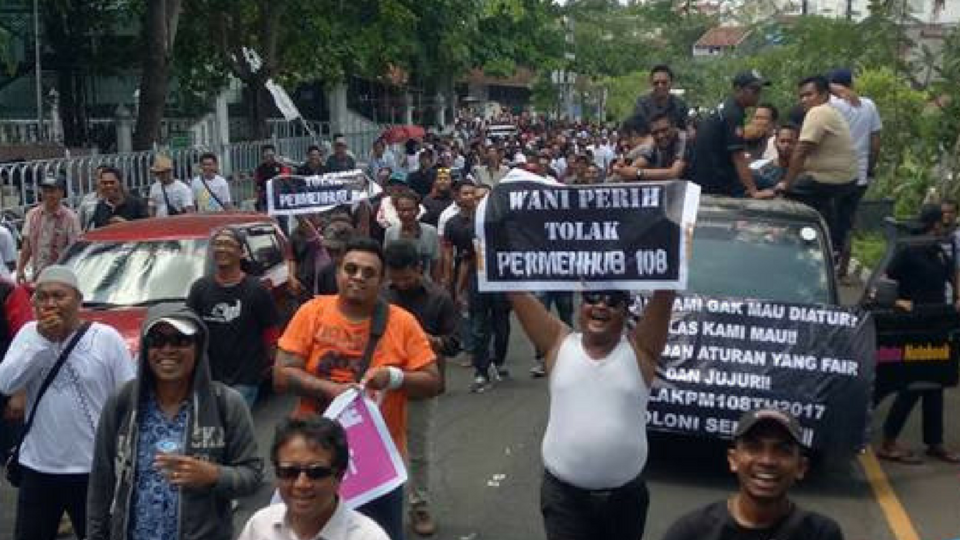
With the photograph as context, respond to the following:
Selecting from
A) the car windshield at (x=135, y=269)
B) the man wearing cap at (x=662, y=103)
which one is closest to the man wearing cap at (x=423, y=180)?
the man wearing cap at (x=662, y=103)

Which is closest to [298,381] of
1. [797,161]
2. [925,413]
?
[925,413]

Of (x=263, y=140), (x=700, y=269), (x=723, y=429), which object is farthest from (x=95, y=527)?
(x=263, y=140)

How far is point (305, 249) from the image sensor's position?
12266 mm

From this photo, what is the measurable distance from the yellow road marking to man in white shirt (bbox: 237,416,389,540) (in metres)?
4.63

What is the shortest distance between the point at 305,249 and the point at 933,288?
5.45 m

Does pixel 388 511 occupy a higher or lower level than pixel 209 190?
lower

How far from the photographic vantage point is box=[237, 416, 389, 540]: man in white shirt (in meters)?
3.87

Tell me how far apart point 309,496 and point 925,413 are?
6.40 metres

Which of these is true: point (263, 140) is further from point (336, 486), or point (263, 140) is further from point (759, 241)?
point (336, 486)

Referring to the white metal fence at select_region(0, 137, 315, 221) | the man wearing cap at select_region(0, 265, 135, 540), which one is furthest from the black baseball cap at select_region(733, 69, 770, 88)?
the white metal fence at select_region(0, 137, 315, 221)

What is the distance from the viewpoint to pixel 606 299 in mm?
5152

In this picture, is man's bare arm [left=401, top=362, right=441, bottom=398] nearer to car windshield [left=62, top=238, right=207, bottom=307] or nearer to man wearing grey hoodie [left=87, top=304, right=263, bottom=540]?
man wearing grey hoodie [left=87, top=304, right=263, bottom=540]

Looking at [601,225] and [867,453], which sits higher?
[601,225]

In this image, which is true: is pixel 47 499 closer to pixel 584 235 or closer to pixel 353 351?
pixel 353 351
